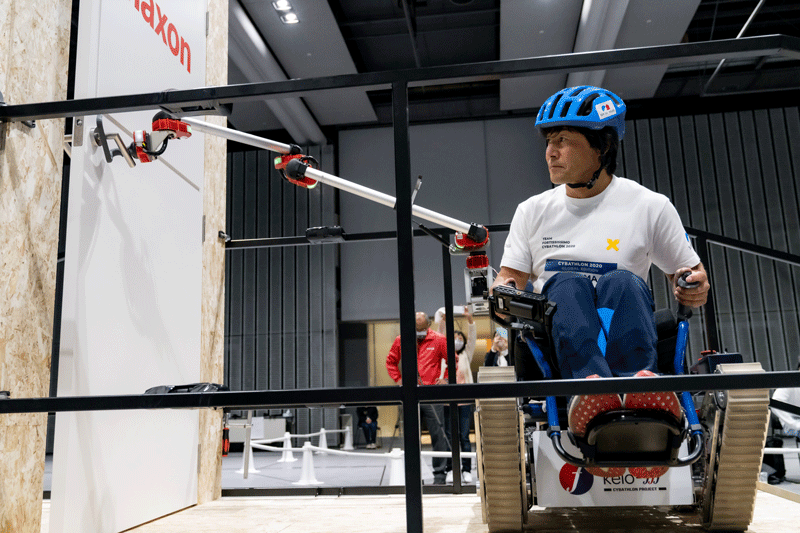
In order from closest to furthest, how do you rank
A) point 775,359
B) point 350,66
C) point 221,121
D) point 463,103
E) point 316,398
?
point 316,398 → point 221,121 → point 350,66 → point 775,359 → point 463,103

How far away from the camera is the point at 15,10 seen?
5.74 feet

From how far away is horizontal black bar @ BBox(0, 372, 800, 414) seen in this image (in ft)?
3.98

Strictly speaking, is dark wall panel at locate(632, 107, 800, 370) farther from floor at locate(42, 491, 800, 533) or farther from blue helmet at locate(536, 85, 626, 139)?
blue helmet at locate(536, 85, 626, 139)

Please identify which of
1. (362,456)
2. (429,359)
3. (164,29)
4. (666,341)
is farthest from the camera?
(429,359)

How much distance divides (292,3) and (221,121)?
4669 millimetres

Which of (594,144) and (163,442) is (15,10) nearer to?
(163,442)

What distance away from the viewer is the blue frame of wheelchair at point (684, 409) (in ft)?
4.57

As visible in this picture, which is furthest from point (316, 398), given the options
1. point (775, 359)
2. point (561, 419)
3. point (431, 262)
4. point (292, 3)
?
point (775, 359)

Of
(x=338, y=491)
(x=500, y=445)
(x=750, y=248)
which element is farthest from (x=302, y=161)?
(x=750, y=248)

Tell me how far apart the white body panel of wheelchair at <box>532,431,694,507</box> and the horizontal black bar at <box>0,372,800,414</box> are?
0.42 meters

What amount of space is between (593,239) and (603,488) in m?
0.66

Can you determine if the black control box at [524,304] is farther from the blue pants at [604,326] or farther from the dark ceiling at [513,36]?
the dark ceiling at [513,36]

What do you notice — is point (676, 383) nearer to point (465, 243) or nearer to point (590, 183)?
point (590, 183)

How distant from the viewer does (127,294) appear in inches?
81.3
